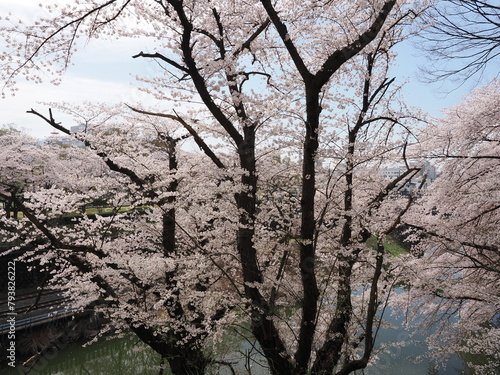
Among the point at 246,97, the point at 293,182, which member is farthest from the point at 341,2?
the point at 293,182

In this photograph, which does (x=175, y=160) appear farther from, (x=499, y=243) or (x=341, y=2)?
(x=499, y=243)

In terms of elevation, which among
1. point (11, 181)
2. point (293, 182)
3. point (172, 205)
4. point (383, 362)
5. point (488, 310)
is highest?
point (11, 181)

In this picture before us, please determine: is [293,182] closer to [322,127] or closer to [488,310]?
[322,127]

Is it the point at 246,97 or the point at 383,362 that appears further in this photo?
the point at 383,362

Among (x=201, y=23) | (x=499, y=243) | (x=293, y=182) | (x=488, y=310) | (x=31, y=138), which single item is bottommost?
(x=488, y=310)

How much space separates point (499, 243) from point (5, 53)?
853 centimetres

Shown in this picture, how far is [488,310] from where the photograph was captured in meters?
7.57

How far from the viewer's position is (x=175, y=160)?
7766 mm

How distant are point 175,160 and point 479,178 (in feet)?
20.1

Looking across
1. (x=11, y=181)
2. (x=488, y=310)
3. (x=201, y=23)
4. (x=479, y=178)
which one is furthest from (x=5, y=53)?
(x=11, y=181)

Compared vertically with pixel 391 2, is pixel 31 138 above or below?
above

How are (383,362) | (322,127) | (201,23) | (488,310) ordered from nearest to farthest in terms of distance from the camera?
(322,127) → (201,23) → (488,310) → (383,362)

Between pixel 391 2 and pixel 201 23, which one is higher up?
pixel 201 23

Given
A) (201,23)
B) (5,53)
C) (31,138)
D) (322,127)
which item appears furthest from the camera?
(31,138)
